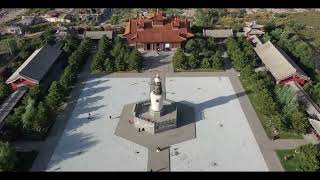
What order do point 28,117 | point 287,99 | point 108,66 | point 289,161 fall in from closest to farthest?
point 289,161, point 28,117, point 287,99, point 108,66

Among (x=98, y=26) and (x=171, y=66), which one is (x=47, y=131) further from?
(x=98, y=26)

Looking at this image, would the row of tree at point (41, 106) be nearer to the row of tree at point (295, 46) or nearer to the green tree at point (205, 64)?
the green tree at point (205, 64)

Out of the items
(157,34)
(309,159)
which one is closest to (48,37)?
(157,34)

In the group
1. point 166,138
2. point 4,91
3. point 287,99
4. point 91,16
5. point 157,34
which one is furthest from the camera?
point 91,16

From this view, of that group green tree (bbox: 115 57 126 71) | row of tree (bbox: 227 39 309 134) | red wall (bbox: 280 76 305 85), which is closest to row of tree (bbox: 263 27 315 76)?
red wall (bbox: 280 76 305 85)

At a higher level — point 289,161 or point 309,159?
point 309,159

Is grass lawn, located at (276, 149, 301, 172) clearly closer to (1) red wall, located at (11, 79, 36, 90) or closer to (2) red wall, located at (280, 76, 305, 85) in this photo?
(2) red wall, located at (280, 76, 305, 85)

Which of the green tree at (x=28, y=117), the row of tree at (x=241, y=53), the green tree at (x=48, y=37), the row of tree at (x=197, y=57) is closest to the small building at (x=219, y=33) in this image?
the row of tree at (x=241, y=53)

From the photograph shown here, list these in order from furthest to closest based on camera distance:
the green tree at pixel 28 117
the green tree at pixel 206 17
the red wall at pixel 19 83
A: the green tree at pixel 206 17
the red wall at pixel 19 83
the green tree at pixel 28 117

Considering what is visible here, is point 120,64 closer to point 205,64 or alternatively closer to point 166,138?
point 205,64
